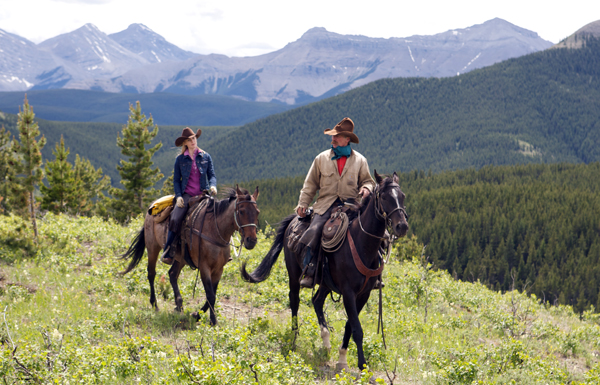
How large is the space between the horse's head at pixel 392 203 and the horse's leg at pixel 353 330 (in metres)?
1.60

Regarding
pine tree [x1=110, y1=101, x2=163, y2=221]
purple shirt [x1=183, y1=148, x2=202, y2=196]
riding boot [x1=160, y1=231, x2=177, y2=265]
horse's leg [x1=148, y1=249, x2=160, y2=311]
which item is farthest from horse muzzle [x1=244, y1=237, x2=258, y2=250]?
pine tree [x1=110, y1=101, x2=163, y2=221]

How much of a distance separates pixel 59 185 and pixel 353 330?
46.6 metres

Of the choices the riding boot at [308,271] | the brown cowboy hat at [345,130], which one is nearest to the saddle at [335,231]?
the riding boot at [308,271]

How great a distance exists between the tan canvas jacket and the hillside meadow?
2634mm

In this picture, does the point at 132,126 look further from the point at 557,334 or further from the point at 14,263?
the point at 557,334

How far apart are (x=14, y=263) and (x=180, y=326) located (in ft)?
21.0

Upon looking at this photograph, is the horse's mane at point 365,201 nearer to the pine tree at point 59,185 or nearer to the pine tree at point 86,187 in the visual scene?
the pine tree at point 59,185

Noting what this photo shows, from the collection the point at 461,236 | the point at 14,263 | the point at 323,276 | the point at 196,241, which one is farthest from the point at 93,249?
the point at 461,236

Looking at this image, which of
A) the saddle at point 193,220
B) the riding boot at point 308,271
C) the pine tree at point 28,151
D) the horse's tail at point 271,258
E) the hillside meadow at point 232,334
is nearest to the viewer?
the hillside meadow at point 232,334

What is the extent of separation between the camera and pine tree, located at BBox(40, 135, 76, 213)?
4494cm

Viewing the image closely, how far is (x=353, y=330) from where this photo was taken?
281 inches

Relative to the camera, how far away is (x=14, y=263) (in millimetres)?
12195

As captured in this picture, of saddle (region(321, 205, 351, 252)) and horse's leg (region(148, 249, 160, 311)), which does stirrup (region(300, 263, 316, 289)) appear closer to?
saddle (region(321, 205, 351, 252))

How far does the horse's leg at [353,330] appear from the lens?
7.06 meters
